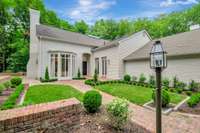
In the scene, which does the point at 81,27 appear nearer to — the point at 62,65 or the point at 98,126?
the point at 62,65

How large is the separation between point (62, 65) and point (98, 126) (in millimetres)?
14584

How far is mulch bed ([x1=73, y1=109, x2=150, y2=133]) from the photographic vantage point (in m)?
4.18

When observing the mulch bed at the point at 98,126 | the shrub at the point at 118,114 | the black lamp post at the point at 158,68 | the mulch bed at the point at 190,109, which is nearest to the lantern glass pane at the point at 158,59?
the black lamp post at the point at 158,68

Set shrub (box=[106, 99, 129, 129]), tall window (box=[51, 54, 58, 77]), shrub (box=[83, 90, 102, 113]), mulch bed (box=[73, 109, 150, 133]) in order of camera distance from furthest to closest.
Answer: tall window (box=[51, 54, 58, 77]), shrub (box=[83, 90, 102, 113]), shrub (box=[106, 99, 129, 129]), mulch bed (box=[73, 109, 150, 133])

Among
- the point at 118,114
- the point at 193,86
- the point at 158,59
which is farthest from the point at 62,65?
the point at 158,59

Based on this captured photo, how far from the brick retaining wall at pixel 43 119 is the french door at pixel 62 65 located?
46.9ft

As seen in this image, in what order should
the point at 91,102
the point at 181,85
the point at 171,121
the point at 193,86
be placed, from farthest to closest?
A: the point at 181,85, the point at 193,86, the point at 171,121, the point at 91,102

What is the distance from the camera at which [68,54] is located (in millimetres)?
18859

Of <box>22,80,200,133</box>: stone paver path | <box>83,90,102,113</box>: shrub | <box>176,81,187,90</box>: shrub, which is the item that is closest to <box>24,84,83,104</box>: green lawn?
<box>83,90,102,113</box>: shrub

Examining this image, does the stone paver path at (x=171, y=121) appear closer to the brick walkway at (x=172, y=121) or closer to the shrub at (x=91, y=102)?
the brick walkway at (x=172, y=121)

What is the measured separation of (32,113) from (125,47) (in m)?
15.7

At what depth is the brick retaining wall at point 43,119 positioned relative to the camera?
3082 mm

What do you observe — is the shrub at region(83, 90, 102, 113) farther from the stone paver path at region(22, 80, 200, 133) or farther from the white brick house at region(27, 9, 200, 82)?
the white brick house at region(27, 9, 200, 82)

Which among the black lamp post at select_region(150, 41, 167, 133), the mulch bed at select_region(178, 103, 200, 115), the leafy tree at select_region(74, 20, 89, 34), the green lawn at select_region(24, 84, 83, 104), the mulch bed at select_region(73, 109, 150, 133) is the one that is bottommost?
the mulch bed at select_region(178, 103, 200, 115)
